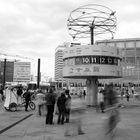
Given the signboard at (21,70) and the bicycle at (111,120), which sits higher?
the signboard at (21,70)

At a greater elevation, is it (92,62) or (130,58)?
(130,58)

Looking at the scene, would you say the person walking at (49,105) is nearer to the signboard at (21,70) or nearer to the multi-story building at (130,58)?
the signboard at (21,70)

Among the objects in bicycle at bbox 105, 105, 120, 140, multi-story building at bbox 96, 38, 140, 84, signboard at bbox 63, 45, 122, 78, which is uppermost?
multi-story building at bbox 96, 38, 140, 84

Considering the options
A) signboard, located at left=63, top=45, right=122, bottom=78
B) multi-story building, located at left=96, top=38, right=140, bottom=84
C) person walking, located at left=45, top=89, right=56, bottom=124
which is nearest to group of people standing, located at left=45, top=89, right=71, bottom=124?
person walking, located at left=45, top=89, right=56, bottom=124

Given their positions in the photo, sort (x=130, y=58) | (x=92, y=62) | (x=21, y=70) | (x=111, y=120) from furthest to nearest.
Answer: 1. (x=130, y=58)
2. (x=21, y=70)
3. (x=92, y=62)
4. (x=111, y=120)

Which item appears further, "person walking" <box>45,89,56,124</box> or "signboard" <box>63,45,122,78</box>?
"signboard" <box>63,45,122,78</box>

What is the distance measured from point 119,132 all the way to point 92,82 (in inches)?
583

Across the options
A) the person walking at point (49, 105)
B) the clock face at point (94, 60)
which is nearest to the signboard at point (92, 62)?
the clock face at point (94, 60)

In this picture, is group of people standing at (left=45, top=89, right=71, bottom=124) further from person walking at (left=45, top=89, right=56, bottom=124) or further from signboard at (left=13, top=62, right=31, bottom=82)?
signboard at (left=13, top=62, right=31, bottom=82)

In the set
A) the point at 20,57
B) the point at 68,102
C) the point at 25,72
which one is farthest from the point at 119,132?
the point at 20,57

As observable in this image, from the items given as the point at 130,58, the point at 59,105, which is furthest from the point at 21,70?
the point at 130,58

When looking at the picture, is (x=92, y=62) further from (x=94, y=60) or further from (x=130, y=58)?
(x=130, y=58)

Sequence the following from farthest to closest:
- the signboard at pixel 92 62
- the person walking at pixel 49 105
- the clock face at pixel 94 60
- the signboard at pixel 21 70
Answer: the signboard at pixel 21 70, the clock face at pixel 94 60, the signboard at pixel 92 62, the person walking at pixel 49 105

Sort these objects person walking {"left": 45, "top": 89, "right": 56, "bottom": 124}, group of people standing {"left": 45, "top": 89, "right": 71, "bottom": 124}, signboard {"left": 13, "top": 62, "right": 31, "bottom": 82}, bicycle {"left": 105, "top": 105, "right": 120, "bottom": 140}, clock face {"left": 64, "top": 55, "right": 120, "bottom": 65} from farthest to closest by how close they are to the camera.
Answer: signboard {"left": 13, "top": 62, "right": 31, "bottom": 82}
clock face {"left": 64, "top": 55, "right": 120, "bottom": 65}
person walking {"left": 45, "top": 89, "right": 56, "bottom": 124}
group of people standing {"left": 45, "top": 89, "right": 71, "bottom": 124}
bicycle {"left": 105, "top": 105, "right": 120, "bottom": 140}
